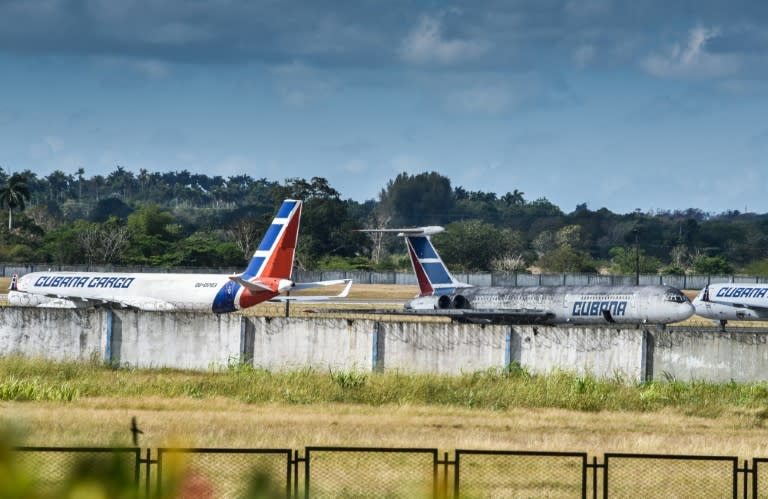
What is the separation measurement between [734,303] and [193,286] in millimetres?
39431

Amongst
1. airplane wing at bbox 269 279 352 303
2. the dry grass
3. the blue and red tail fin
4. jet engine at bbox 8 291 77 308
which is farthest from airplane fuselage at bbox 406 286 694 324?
the dry grass

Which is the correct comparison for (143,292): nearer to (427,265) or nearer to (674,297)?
(427,265)

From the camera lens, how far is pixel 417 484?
5.00 m

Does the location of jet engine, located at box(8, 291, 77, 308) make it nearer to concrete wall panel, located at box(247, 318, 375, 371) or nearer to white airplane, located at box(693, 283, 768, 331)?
concrete wall panel, located at box(247, 318, 375, 371)

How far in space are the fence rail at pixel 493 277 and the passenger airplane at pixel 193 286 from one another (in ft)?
A: 226

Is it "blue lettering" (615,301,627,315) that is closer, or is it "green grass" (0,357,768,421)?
"green grass" (0,357,768,421)

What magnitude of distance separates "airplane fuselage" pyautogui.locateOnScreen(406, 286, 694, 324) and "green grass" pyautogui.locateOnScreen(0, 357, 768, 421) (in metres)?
21.2

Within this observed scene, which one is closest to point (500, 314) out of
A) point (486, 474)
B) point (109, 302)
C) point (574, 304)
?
point (574, 304)

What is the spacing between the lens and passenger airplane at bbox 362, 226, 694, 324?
65750mm

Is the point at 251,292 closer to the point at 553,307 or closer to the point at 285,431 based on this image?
the point at 553,307

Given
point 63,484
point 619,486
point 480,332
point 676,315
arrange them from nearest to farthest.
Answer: point 63,484 < point 619,486 < point 480,332 < point 676,315

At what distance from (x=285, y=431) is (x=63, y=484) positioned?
96.4ft

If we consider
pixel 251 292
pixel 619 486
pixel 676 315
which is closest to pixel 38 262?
pixel 251 292

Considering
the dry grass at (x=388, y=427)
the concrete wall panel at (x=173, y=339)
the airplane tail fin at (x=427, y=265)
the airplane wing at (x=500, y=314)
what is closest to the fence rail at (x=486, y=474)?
the dry grass at (x=388, y=427)
